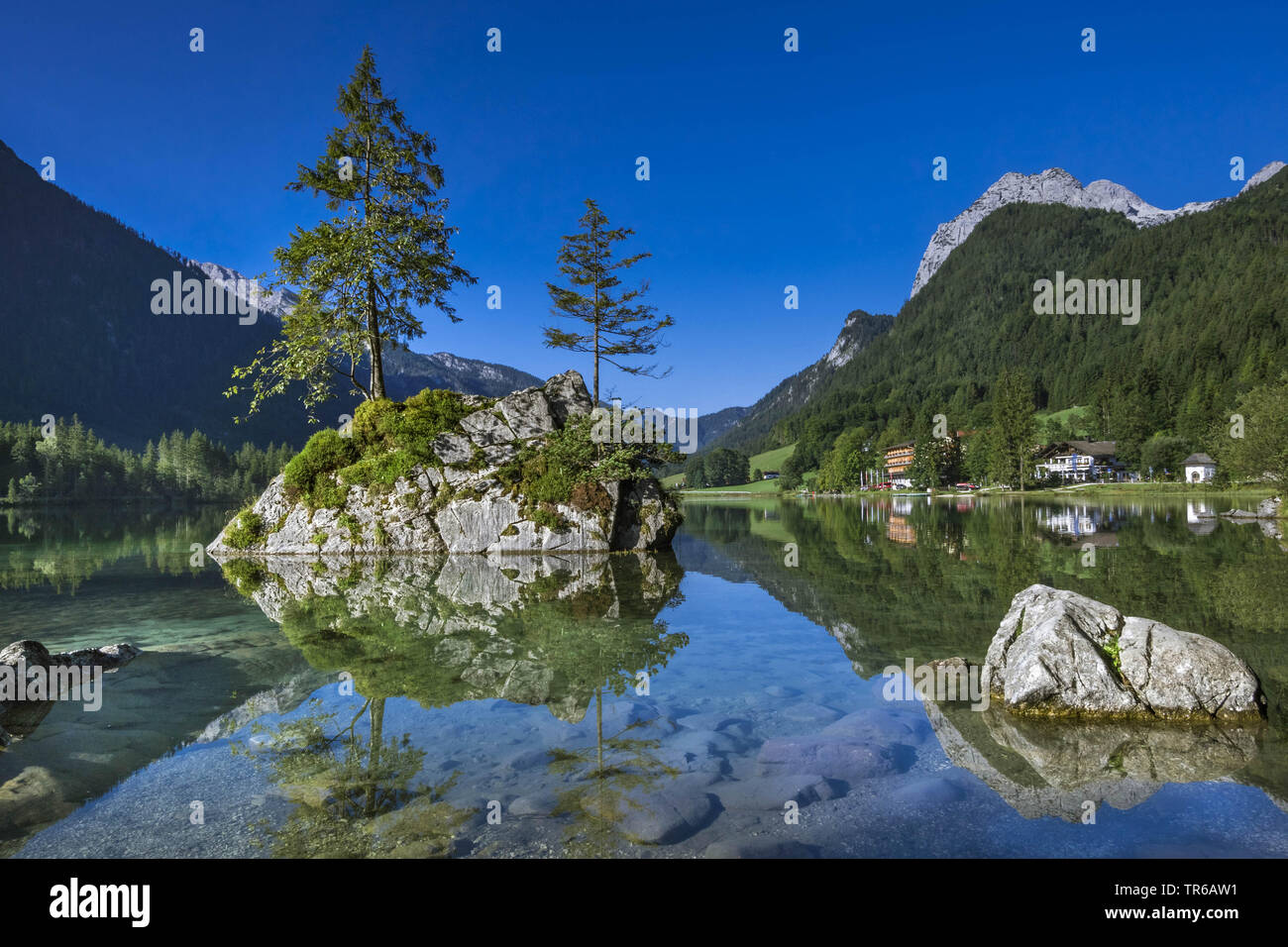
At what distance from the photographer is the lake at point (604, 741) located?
5352 millimetres

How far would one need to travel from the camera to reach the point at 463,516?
27.9 meters

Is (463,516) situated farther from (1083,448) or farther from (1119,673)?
(1083,448)

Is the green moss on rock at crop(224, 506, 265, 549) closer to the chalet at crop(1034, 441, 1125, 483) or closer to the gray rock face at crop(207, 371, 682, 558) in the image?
the gray rock face at crop(207, 371, 682, 558)

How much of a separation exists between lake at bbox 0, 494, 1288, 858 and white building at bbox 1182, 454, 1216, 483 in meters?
109

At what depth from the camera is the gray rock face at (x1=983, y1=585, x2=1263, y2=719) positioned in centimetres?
788

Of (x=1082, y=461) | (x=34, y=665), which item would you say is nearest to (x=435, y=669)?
(x=34, y=665)

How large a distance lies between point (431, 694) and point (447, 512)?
19789 millimetres

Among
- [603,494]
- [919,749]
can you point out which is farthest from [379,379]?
[919,749]

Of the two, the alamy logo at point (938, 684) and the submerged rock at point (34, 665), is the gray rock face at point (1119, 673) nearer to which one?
the alamy logo at point (938, 684)

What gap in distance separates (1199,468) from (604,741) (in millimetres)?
128888

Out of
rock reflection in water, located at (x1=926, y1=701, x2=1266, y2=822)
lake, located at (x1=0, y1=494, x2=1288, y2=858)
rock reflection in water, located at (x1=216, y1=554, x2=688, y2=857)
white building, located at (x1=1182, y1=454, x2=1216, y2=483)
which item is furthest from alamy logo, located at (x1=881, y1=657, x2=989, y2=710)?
white building, located at (x1=1182, y1=454, x2=1216, y2=483)
